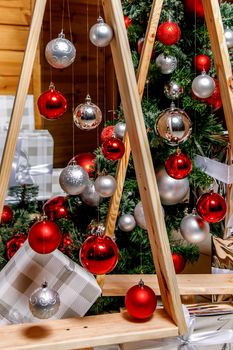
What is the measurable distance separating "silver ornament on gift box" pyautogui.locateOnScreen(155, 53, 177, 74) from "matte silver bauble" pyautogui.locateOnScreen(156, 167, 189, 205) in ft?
0.97

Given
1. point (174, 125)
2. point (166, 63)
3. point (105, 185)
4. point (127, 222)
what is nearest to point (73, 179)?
point (105, 185)

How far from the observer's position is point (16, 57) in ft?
8.70

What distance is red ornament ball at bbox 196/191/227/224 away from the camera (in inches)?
43.8

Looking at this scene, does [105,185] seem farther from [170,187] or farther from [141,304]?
[141,304]

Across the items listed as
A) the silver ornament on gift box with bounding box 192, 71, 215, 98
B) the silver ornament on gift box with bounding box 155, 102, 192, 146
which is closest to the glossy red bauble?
the silver ornament on gift box with bounding box 155, 102, 192, 146

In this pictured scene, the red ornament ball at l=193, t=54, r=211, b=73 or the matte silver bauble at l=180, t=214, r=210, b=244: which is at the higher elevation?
the red ornament ball at l=193, t=54, r=211, b=73

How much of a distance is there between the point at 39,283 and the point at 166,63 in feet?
2.35

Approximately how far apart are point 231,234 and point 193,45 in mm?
599

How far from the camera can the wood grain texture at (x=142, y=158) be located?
2.96 ft

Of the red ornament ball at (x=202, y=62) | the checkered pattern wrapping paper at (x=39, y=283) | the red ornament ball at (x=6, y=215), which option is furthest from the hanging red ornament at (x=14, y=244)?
the red ornament ball at (x=202, y=62)

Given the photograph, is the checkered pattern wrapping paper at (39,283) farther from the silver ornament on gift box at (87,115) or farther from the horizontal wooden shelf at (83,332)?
the silver ornament on gift box at (87,115)

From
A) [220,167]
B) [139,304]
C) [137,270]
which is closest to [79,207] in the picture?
[137,270]

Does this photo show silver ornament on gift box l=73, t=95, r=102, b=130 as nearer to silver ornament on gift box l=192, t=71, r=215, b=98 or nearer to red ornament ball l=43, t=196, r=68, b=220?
silver ornament on gift box l=192, t=71, r=215, b=98

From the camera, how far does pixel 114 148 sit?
3.98ft
